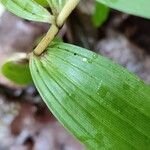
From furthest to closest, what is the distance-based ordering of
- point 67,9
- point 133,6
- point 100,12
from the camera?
point 100,12 → point 67,9 → point 133,6

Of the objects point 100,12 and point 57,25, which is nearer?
point 57,25

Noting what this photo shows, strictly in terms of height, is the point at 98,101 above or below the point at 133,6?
below

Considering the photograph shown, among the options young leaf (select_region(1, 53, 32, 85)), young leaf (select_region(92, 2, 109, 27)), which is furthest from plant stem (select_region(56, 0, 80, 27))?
young leaf (select_region(92, 2, 109, 27))

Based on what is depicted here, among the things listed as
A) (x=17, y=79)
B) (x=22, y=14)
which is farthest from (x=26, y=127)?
(x=22, y=14)

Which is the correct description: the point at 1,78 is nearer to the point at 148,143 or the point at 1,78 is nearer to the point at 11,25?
the point at 11,25

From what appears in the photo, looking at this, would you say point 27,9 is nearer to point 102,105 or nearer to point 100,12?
point 102,105

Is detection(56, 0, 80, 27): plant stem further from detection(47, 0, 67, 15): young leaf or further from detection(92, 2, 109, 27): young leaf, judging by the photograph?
detection(92, 2, 109, 27): young leaf

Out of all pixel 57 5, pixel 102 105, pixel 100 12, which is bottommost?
pixel 100 12

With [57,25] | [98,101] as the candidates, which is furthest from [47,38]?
[98,101]
